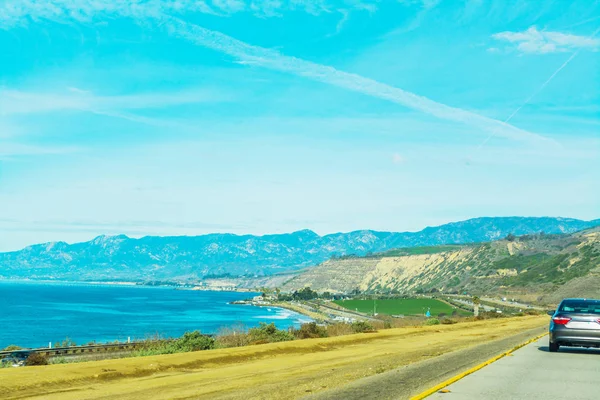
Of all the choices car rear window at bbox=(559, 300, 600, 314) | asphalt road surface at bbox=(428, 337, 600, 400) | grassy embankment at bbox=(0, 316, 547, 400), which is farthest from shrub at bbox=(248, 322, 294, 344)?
car rear window at bbox=(559, 300, 600, 314)

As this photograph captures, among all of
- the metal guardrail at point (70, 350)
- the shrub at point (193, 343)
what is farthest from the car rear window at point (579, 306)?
the metal guardrail at point (70, 350)

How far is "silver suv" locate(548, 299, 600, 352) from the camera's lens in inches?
795

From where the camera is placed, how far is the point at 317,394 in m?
14.0

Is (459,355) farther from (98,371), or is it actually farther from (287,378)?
(98,371)

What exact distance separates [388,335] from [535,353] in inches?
833

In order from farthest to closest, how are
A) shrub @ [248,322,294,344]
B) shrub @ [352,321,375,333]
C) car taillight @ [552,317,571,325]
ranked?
shrub @ [352,321,375,333] < shrub @ [248,322,294,344] < car taillight @ [552,317,571,325]

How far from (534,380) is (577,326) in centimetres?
688

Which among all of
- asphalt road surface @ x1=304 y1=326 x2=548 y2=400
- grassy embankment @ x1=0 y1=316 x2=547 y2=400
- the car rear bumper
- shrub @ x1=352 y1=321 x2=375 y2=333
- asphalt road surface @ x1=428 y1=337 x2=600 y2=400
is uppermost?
the car rear bumper

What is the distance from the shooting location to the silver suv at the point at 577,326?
20.2 metres

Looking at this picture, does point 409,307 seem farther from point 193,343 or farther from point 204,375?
point 204,375

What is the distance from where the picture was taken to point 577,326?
66.8 ft

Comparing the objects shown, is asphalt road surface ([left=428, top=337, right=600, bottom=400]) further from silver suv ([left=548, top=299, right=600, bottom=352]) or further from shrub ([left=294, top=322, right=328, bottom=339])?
shrub ([left=294, top=322, right=328, bottom=339])

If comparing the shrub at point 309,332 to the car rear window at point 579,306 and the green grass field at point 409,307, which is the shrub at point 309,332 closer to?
the car rear window at point 579,306

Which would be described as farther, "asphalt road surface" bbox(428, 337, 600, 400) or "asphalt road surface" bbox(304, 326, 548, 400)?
"asphalt road surface" bbox(304, 326, 548, 400)
